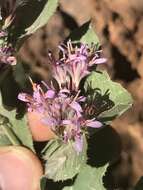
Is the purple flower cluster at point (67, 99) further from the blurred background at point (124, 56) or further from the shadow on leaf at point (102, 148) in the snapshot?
the blurred background at point (124, 56)

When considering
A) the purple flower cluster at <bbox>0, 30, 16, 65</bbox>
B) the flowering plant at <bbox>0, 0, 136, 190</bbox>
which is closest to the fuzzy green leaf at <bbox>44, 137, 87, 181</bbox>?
the flowering plant at <bbox>0, 0, 136, 190</bbox>

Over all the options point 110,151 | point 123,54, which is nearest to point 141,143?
point 123,54

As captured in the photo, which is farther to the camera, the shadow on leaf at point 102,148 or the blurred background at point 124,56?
the blurred background at point 124,56

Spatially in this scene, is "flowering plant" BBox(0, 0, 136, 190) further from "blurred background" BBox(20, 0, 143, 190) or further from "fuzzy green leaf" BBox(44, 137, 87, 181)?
"blurred background" BBox(20, 0, 143, 190)

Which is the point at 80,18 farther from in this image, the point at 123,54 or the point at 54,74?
the point at 54,74

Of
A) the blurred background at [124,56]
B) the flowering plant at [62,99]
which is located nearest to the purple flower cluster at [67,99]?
the flowering plant at [62,99]

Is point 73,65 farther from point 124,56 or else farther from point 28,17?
point 124,56
